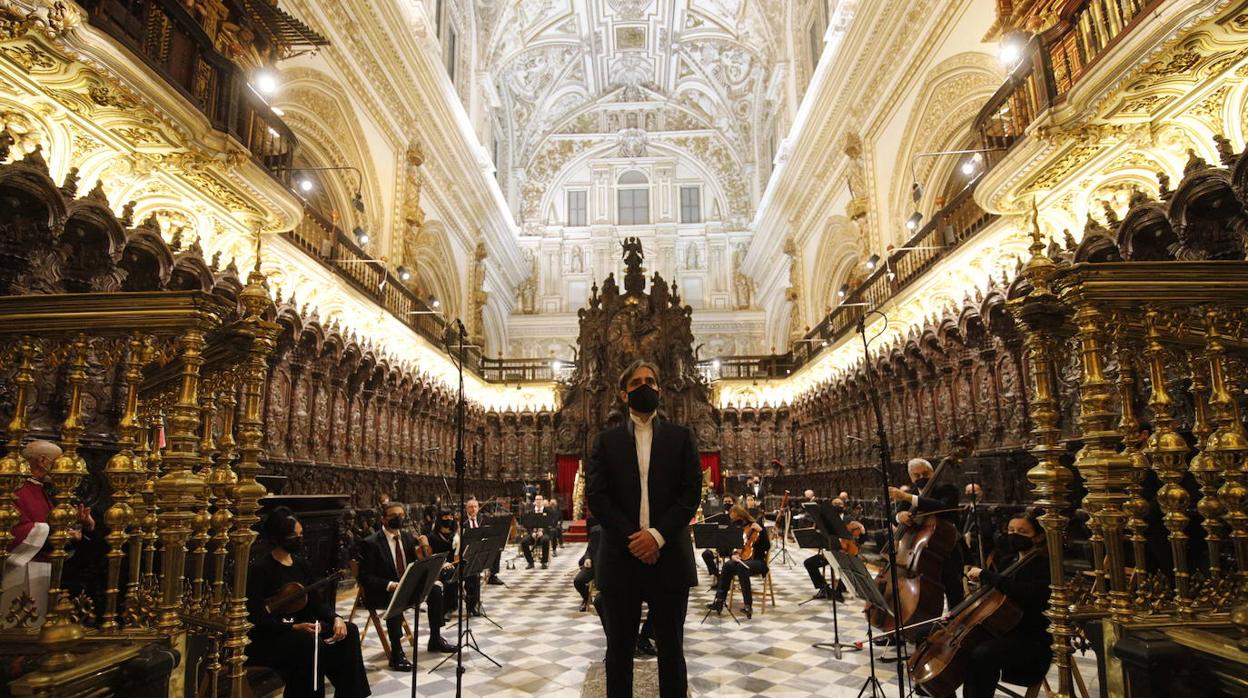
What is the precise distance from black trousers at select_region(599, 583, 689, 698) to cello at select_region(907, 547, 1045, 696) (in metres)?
1.39

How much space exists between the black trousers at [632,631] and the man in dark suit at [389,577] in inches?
113

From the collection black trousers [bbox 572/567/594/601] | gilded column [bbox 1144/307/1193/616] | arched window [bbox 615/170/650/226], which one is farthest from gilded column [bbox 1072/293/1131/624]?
arched window [bbox 615/170/650/226]

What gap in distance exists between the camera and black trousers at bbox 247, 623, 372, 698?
3584 millimetres

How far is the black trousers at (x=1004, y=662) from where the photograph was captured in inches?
128

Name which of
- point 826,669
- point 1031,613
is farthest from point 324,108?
point 1031,613

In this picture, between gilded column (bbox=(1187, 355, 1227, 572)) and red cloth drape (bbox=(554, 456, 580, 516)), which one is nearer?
gilded column (bbox=(1187, 355, 1227, 572))

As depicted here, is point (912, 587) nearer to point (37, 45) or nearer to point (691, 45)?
point (37, 45)

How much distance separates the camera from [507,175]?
29516 mm

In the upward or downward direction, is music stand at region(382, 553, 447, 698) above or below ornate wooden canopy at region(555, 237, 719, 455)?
below

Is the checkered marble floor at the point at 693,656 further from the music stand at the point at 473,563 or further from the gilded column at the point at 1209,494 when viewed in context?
the gilded column at the point at 1209,494

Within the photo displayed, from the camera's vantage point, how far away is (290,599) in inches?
140

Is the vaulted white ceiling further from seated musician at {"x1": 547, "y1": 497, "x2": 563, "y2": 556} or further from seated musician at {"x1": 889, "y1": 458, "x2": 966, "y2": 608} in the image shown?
seated musician at {"x1": 889, "y1": 458, "x2": 966, "y2": 608}

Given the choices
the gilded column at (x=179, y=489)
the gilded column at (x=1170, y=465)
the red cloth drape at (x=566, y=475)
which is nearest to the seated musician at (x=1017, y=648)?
the gilded column at (x=1170, y=465)

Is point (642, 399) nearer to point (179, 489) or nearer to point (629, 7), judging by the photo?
point (179, 489)
